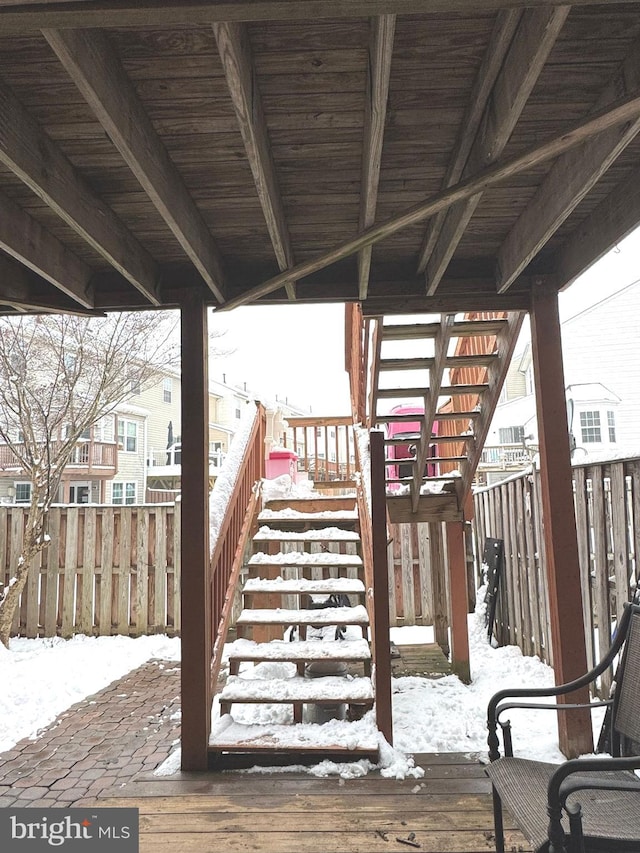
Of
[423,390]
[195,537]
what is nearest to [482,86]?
[423,390]

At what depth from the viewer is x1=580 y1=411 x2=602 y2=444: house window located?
497 inches

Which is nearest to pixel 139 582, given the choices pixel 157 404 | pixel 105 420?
pixel 105 420

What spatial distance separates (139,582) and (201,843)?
404 cm

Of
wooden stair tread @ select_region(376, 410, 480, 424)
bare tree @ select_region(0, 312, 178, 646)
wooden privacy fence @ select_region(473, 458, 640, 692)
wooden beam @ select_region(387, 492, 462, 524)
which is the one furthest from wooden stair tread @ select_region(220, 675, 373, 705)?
bare tree @ select_region(0, 312, 178, 646)

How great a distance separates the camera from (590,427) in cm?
1270

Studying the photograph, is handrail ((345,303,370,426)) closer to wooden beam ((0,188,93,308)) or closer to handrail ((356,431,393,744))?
handrail ((356,431,393,744))

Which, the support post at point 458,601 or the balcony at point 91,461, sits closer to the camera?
the support post at point 458,601

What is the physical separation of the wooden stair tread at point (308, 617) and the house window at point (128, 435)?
1197 cm

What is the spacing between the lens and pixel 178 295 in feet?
11.5

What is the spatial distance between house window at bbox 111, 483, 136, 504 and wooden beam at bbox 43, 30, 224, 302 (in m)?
13.6

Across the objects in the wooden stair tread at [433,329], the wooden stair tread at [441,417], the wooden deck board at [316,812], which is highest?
the wooden stair tread at [433,329]

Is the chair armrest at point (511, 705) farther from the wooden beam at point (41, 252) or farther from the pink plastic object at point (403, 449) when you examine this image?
the pink plastic object at point (403, 449)

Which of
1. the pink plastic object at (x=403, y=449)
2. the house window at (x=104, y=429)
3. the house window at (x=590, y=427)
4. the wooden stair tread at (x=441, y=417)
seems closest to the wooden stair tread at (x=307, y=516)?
the pink plastic object at (x=403, y=449)

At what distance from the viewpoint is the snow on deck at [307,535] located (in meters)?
→ 4.63
